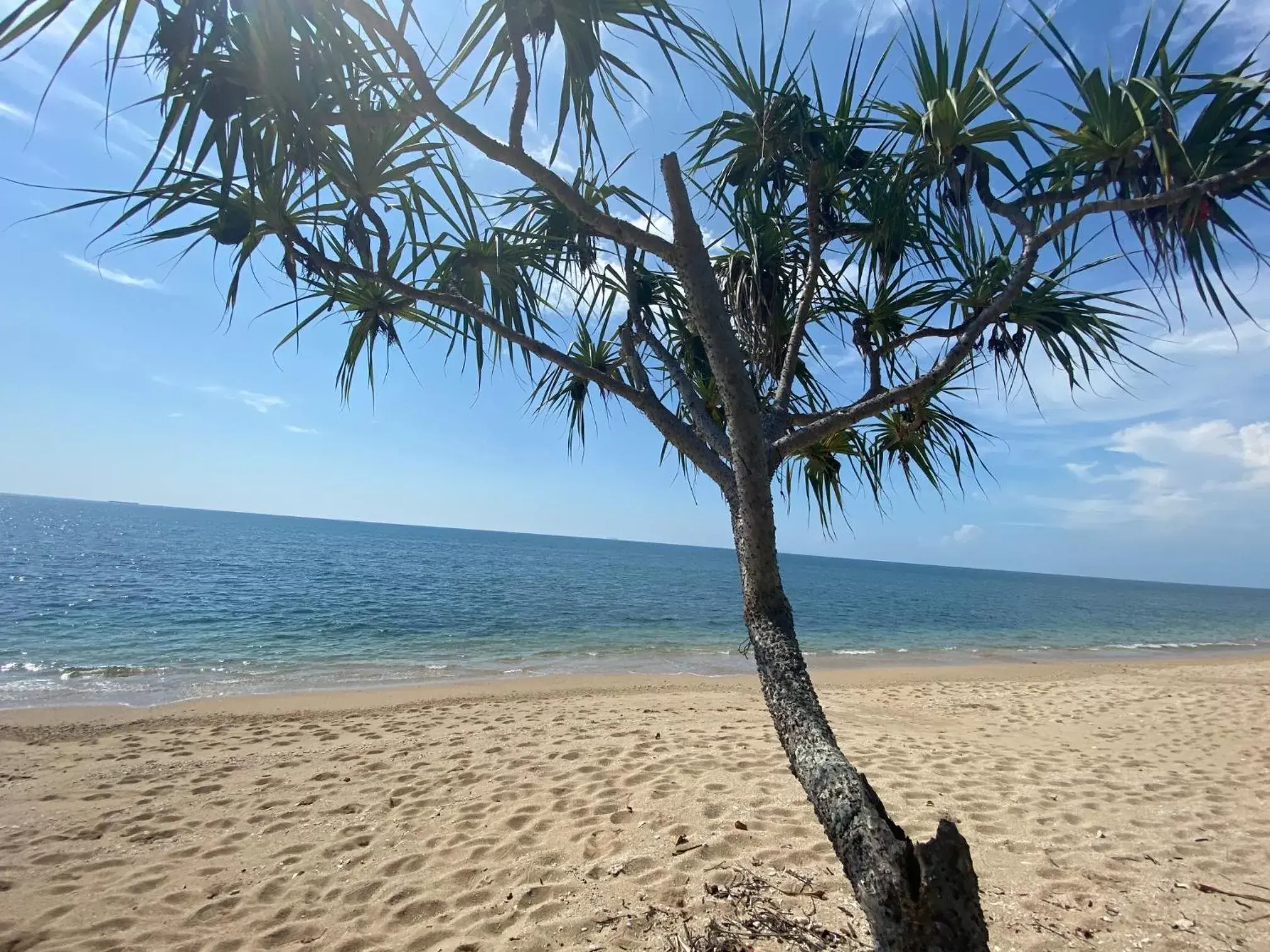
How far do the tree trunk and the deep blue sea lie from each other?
41.4 ft

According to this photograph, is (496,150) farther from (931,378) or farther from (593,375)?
(931,378)

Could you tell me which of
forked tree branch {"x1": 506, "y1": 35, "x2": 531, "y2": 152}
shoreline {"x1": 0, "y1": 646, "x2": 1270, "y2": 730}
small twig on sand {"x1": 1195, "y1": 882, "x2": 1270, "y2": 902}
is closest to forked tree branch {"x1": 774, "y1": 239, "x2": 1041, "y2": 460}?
forked tree branch {"x1": 506, "y1": 35, "x2": 531, "y2": 152}

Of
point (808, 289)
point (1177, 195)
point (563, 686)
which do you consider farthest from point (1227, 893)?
point (563, 686)

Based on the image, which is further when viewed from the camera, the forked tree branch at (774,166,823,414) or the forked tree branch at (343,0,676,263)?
the forked tree branch at (774,166,823,414)

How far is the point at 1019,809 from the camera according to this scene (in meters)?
4.82

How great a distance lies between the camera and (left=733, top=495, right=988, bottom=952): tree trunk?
4.65 feet

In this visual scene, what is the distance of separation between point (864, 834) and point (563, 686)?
11.7m

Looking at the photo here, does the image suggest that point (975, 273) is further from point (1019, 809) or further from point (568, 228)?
point (1019, 809)

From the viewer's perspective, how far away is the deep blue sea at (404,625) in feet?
46.3

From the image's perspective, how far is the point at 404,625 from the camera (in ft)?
73.4

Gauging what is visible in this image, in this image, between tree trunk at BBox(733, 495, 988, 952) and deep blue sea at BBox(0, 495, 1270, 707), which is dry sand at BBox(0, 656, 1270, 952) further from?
deep blue sea at BBox(0, 495, 1270, 707)

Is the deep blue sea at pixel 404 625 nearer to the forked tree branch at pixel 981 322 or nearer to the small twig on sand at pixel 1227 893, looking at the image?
the small twig on sand at pixel 1227 893

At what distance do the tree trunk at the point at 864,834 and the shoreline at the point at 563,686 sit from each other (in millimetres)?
9537

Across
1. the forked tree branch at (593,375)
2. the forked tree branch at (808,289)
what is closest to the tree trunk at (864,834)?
the forked tree branch at (593,375)
